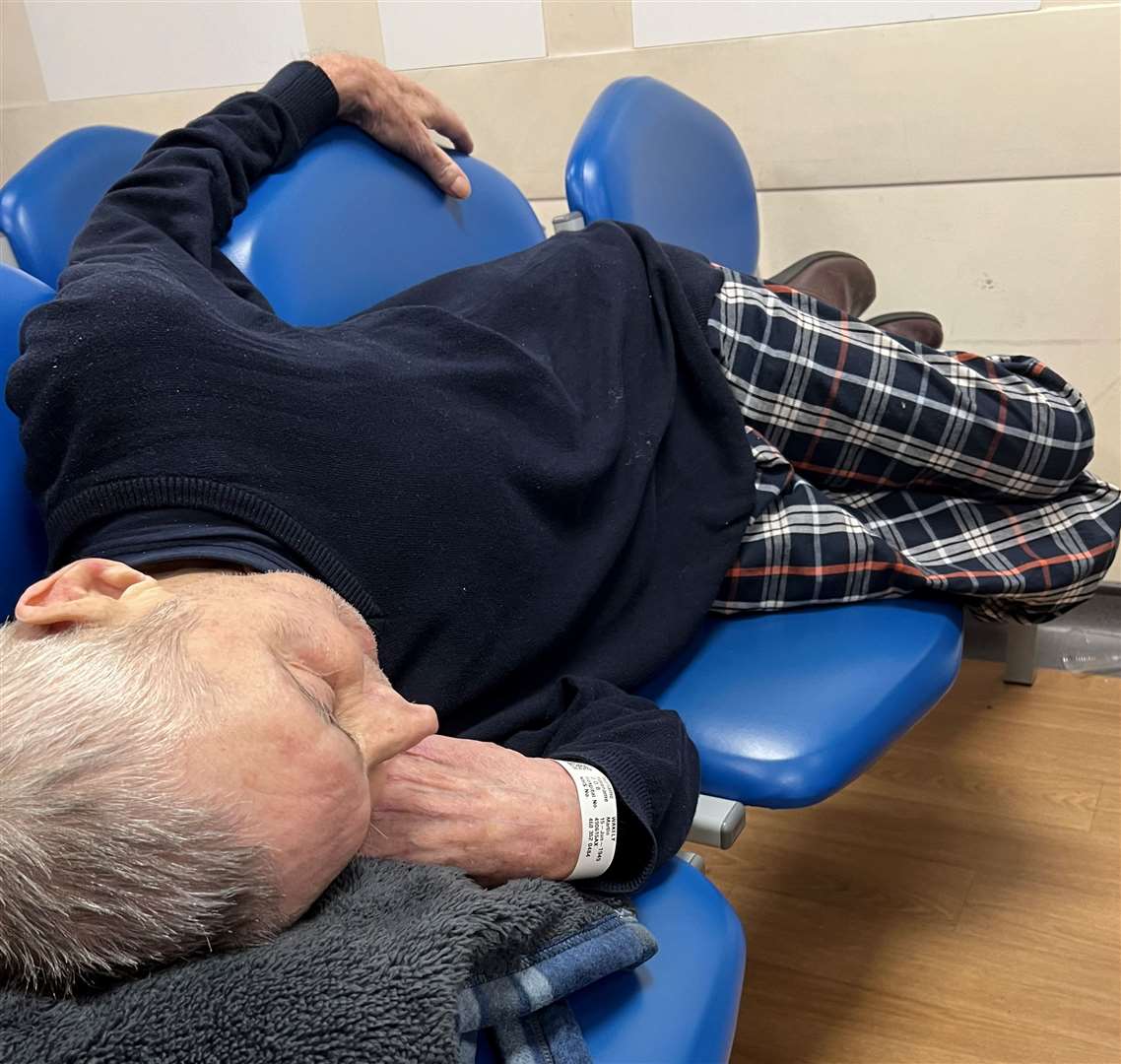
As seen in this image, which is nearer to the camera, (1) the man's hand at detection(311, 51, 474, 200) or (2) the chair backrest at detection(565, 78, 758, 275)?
(1) the man's hand at detection(311, 51, 474, 200)

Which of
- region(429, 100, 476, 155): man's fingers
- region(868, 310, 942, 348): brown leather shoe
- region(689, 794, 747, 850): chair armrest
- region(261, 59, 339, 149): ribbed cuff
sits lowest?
region(689, 794, 747, 850): chair armrest

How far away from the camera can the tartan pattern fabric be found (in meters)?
1.09

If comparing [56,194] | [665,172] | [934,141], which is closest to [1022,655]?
[934,141]

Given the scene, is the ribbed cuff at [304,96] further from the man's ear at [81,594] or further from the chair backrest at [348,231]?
the man's ear at [81,594]

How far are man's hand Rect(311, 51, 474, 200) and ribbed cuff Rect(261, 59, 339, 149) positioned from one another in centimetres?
2

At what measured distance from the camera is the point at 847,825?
5.10ft

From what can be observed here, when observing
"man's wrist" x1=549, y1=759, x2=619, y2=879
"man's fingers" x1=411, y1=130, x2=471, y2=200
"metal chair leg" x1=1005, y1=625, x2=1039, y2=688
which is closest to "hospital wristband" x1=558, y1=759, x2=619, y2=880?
"man's wrist" x1=549, y1=759, x2=619, y2=879

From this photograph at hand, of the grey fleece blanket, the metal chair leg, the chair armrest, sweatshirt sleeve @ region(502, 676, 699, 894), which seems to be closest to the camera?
the grey fleece blanket

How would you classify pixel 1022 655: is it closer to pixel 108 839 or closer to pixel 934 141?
pixel 934 141

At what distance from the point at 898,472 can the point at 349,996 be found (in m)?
0.85

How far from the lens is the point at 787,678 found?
98 centimetres

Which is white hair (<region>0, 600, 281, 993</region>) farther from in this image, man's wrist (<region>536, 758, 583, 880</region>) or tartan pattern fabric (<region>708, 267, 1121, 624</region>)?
tartan pattern fabric (<region>708, 267, 1121, 624</region>)

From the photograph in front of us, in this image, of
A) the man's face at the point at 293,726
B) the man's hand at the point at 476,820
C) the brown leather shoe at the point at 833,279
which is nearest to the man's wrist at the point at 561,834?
the man's hand at the point at 476,820

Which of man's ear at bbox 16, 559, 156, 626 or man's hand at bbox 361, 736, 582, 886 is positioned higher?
man's ear at bbox 16, 559, 156, 626
